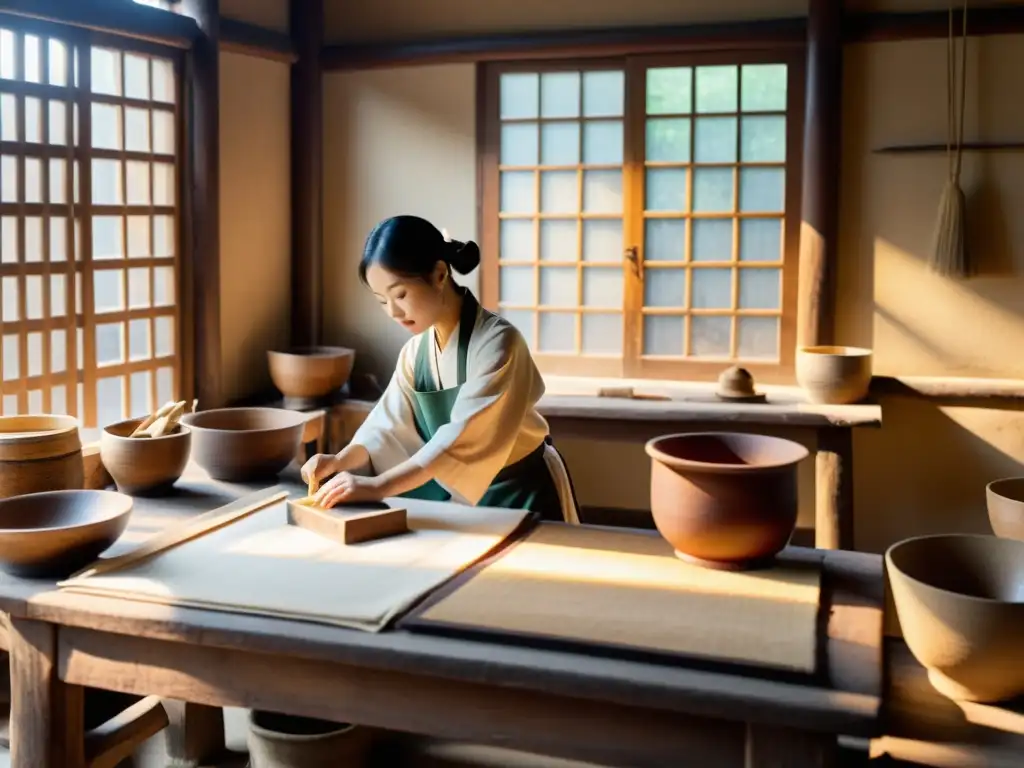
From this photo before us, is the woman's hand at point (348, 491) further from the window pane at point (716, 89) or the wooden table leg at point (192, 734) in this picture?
the window pane at point (716, 89)

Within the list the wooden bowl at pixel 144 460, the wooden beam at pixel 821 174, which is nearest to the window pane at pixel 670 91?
the wooden beam at pixel 821 174

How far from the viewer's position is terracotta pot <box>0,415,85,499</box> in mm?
2496

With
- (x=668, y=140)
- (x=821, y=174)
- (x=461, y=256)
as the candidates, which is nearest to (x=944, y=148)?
(x=821, y=174)

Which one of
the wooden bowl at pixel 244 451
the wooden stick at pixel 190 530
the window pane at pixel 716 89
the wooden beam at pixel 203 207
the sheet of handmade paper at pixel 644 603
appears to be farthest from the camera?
the window pane at pixel 716 89

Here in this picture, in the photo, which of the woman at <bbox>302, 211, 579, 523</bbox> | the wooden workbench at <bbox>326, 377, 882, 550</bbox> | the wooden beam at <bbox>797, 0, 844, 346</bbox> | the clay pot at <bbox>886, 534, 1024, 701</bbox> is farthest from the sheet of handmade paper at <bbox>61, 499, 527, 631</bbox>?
the wooden beam at <bbox>797, 0, 844, 346</bbox>

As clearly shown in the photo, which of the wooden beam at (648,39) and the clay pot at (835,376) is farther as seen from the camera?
the wooden beam at (648,39)

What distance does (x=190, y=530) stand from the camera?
2.27 metres

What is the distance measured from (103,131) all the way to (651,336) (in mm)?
2497

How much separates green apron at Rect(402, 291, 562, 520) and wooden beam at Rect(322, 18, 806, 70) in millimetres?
2588

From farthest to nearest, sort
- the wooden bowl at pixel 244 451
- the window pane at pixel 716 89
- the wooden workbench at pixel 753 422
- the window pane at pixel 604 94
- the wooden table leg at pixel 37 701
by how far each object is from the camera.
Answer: the window pane at pixel 604 94, the window pane at pixel 716 89, the wooden workbench at pixel 753 422, the wooden bowl at pixel 244 451, the wooden table leg at pixel 37 701

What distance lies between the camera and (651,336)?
5.11 metres

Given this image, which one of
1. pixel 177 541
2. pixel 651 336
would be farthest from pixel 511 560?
pixel 651 336

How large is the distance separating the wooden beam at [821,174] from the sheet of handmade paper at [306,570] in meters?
2.79

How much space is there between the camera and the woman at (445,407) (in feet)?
8.22
